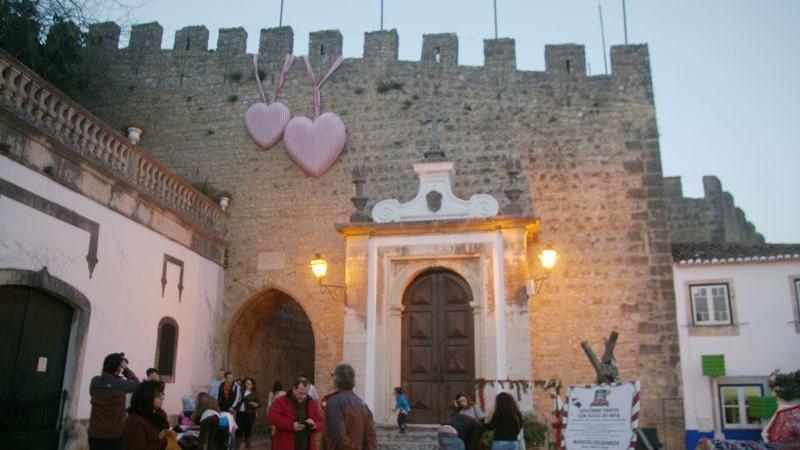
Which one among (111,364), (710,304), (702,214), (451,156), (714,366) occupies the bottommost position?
(111,364)

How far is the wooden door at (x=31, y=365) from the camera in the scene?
8.81 meters

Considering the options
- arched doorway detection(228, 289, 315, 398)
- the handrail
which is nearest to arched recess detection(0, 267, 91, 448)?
the handrail

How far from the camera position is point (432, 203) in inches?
515

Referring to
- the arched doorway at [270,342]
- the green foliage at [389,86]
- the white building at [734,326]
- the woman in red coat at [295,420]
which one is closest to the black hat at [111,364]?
the woman in red coat at [295,420]

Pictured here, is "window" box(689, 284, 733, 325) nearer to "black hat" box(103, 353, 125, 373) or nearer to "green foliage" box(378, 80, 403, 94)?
"green foliage" box(378, 80, 403, 94)

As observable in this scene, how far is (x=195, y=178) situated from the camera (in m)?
15.8

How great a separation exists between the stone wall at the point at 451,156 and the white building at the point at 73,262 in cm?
256

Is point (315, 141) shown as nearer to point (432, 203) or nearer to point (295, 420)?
point (432, 203)

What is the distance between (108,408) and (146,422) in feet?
4.05

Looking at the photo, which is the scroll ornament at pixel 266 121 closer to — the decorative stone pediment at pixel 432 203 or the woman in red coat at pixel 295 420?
the decorative stone pediment at pixel 432 203

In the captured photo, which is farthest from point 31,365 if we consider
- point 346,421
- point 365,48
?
point 365,48

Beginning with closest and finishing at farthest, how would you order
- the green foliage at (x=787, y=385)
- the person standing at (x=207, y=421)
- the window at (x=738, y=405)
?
the person standing at (x=207, y=421), the green foliage at (x=787, y=385), the window at (x=738, y=405)

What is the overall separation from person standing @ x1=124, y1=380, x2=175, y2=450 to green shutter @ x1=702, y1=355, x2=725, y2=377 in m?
11.9

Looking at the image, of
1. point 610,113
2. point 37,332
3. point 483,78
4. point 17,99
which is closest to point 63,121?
point 17,99
